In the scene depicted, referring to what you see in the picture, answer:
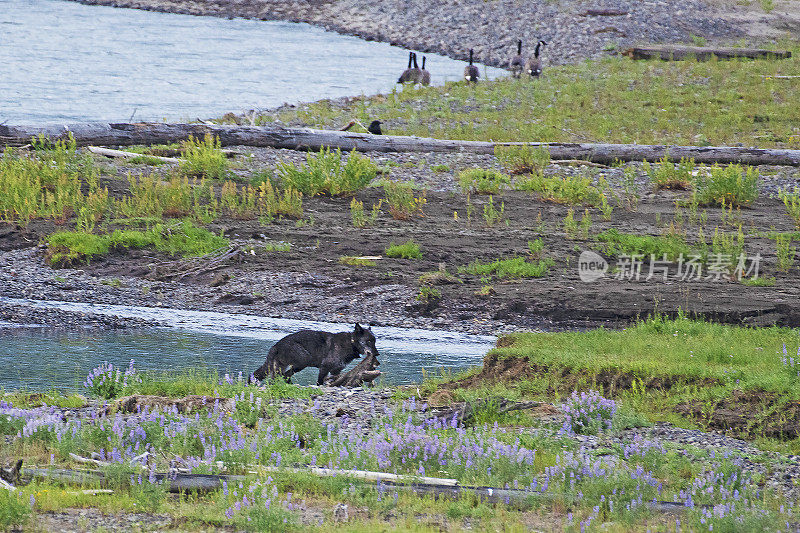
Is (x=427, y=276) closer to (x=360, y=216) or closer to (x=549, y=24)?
(x=360, y=216)

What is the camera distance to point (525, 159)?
20047 mm

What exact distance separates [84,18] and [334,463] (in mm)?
53372

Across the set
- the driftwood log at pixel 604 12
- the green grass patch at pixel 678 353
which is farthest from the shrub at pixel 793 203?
the driftwood log at pixel 604 12

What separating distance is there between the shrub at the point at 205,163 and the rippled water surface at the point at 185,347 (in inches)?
215

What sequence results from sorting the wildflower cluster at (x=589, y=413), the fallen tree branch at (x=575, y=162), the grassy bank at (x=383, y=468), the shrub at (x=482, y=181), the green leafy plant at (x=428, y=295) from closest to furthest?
the grassy bank at (x=383, y=468) → the wildflower cluster at (x=589, y=413) → the green leafy plant at (x=428, y=295) → the shrub at (x=482, y=181) → the fallen tree branch at (x=575, y=162)

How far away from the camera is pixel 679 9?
4450 cm

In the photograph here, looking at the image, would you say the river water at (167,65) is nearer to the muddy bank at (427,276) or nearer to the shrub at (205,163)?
the shrub at (205,163)

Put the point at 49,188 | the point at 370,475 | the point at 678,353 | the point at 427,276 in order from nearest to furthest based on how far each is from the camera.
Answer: the point at 370,475, the point at 678,353, the point at 427,276, the point at 49,188

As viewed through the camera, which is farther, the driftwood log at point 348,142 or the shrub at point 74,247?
the driftwood log at point 348,142

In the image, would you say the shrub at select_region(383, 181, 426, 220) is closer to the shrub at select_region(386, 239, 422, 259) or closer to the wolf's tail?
the shrub at select_region(386, 239, 422, 259)

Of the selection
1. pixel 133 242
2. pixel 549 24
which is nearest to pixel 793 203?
pixel 133 242

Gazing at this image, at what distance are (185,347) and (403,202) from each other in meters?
5.91

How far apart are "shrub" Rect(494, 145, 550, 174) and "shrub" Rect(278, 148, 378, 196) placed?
10.3 feet

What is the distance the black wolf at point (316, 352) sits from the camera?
33.9ft
